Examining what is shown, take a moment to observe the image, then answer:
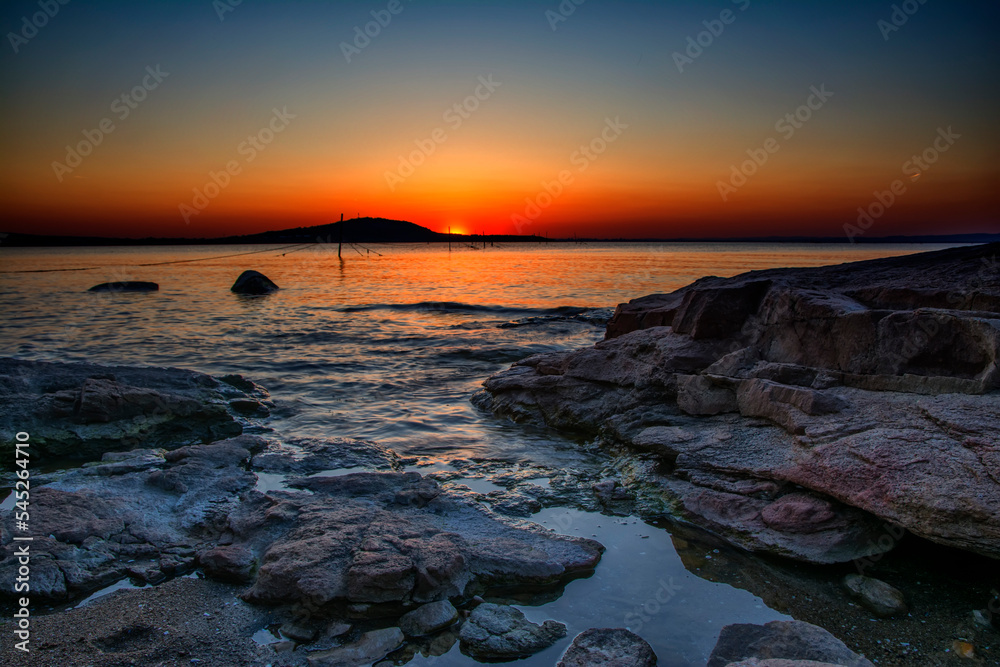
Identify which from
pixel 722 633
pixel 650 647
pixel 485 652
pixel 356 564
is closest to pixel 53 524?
pixel 356 564

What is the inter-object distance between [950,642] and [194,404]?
7010 millimetres

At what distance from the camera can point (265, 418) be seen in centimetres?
710

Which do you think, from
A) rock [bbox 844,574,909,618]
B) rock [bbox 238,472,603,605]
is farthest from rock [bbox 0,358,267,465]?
rock [bbox 844,574,909,618]

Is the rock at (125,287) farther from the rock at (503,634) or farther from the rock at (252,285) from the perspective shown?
the rock at (503,634)

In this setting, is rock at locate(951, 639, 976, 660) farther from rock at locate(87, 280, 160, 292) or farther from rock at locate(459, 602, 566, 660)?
rock at locate(87, 280, 160, 292)

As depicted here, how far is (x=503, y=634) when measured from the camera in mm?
2939

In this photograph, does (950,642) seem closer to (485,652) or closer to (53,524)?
(485,652)

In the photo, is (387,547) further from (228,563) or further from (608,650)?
(608,650)

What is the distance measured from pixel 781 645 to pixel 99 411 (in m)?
6.43

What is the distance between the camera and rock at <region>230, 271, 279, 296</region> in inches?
1025

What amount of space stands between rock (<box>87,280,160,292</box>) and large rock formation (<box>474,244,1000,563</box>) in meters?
24.2

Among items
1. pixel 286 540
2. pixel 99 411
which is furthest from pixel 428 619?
pixel 99 411

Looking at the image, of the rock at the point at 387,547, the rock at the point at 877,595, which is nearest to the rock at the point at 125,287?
the rock at the point at 387,547

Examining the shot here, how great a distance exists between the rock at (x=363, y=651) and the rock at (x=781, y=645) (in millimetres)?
1584
